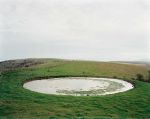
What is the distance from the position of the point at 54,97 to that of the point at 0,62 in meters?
30.9

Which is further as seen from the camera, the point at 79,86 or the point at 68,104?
the point at 79,86

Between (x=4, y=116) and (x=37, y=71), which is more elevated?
(x=37, y=71)

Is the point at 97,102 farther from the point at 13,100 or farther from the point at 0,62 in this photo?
the point at 0,62

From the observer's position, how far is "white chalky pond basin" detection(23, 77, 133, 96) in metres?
23.5

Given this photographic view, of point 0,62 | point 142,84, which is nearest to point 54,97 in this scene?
point 142,84

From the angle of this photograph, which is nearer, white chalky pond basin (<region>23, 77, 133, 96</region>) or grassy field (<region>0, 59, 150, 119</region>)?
grassy field (<region>0, 59, 150, 119</region>)

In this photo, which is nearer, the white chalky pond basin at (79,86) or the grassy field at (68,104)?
the grassy field at (68,104)

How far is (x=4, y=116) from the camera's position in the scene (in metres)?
18.2

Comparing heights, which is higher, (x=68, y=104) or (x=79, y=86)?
(x=79, y=86)

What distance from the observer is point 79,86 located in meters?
25.2

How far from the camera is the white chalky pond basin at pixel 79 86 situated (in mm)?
23453

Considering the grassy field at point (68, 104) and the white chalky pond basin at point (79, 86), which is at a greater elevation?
the white chalky pond basin at point (79, 86)

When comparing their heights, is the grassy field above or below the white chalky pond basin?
below

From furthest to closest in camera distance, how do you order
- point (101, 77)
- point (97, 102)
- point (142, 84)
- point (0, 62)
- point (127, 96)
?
point (0, 62), point (101, 77), point (142, 84), point (127, 96), point (97, 102)
